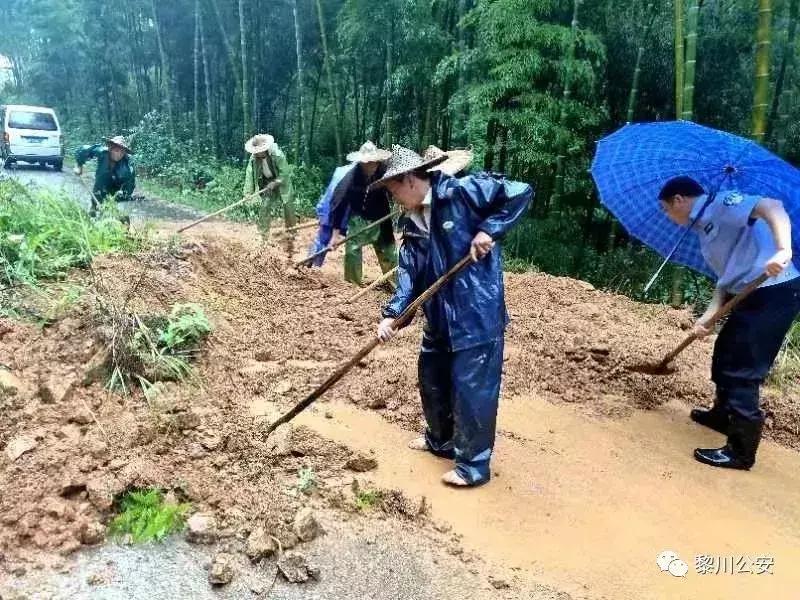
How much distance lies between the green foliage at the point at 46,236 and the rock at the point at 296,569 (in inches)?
106

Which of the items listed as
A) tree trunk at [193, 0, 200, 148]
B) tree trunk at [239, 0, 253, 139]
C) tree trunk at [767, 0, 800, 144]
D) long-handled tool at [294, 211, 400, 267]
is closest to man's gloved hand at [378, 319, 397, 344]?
long-handled tool at [294, 211, 400, 267]

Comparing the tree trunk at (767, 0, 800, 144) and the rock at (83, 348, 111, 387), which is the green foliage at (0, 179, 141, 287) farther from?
the tree trunk at (767, 0, 800, 144)

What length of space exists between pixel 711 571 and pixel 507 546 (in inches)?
29.2

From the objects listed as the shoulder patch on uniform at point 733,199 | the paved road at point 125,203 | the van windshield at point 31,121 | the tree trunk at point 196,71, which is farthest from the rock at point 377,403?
the van windshield at point 31,121

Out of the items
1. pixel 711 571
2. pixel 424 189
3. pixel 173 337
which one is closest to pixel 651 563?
pixel 711 571

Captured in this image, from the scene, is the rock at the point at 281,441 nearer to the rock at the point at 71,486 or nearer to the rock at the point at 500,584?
the rock at the point at 71,486

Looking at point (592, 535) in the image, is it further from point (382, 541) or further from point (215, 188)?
point (215, 188)

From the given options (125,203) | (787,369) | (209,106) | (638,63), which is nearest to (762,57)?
(787,369)

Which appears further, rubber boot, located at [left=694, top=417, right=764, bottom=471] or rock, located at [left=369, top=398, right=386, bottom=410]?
rock, located at [left=369, top=398, right=386, bottom=410]

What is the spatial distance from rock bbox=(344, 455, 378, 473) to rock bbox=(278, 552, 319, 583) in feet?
1.88

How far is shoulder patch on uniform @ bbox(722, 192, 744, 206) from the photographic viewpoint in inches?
116

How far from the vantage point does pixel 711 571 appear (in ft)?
7.88

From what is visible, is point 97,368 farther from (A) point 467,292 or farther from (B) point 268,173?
(B) point 268,173

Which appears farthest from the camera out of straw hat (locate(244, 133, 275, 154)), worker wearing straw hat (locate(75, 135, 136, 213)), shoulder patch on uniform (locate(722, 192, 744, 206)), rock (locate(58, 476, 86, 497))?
worker wearing straw hat (locate(75, 135, 136, 213))
